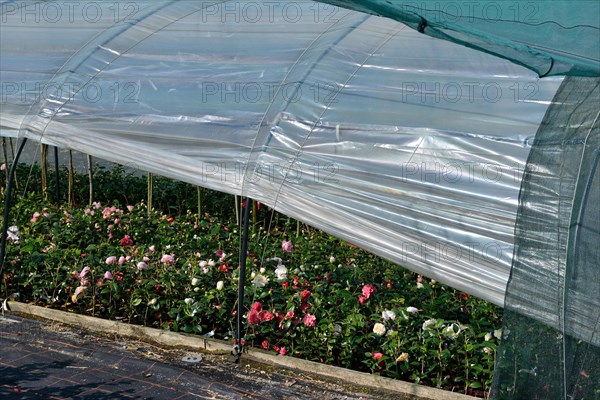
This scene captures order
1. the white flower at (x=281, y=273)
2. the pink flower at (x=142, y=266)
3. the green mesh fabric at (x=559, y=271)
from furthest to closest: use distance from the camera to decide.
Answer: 1. the pink flower at (x=142, y=266)
2. the white flower at (x=281, y=273)
3. the green mesh fabric at (x=559, y=271)

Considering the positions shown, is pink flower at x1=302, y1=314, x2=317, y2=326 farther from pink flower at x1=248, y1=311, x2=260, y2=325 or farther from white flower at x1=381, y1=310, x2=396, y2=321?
white flower at x1=381, y1=310, x2=396, y2=321

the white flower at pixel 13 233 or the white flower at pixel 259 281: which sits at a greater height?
the white flower at pixel 13 233

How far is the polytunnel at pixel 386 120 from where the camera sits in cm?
348

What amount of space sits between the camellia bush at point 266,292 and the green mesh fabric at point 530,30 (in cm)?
221

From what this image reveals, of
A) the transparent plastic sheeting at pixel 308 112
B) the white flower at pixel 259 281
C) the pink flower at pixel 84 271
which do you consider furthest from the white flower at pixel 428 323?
the pink flower at pixel 84 271

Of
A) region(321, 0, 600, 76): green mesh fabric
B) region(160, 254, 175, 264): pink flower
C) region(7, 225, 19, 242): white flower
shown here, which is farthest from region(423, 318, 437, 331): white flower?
region(7, 225, 19, 242): white flower

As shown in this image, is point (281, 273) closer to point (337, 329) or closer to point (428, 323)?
point (337, 329)

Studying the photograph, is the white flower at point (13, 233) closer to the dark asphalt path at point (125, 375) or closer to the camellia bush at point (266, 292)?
the camellia bush at point (266, 292)

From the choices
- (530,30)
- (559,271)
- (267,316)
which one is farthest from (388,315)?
(530,30)

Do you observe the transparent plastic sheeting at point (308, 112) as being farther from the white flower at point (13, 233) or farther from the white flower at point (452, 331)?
the white flower at point (13, 233)

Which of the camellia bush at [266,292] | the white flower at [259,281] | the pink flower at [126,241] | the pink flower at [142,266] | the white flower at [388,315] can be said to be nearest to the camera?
the camellia bush at [266,292]

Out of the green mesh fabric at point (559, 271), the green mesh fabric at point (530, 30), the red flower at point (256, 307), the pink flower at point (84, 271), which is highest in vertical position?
the green mesh fabric at point (530, 30)

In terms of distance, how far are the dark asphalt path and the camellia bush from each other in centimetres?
25

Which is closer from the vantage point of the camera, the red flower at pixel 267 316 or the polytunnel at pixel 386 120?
the polytunnel at pixel 386 120
